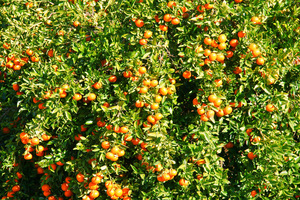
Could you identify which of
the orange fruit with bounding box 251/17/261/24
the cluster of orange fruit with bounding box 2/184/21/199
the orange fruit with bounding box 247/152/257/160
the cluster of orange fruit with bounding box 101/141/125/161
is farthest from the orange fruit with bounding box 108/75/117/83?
the cluster of orange fruit with bounding box 2/184/21/199

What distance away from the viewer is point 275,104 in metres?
2.70

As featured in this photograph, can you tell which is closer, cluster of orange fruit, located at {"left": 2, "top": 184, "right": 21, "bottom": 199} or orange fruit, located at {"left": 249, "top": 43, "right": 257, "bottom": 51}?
orange fruit, located at {"left": 249, "top": 43, "right": 257, "bottom": 51}

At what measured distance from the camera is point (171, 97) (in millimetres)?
2764

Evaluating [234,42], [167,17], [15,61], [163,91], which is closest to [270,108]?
[234,42]

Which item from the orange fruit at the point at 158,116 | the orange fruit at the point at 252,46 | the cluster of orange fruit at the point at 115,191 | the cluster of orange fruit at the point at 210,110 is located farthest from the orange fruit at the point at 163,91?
the cluster of orange fruit at the point at 115,191

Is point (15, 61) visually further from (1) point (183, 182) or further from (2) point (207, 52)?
(1) point (183, 182)

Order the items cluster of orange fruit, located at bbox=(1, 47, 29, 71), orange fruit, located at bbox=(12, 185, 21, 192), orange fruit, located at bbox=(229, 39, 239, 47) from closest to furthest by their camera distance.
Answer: orange fruit, located at bbox=(229, 39, 239, 47), cluster of orange fruit, located at bbox=(1, 47, 29, 71), orange fruit, located at bbox=(12, 185, 21, 192)

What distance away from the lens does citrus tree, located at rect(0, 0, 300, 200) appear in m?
2.66

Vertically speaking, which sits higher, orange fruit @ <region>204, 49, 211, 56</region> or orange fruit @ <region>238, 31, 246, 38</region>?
orange fruit @ <region>238, 31, 246, 38</region>

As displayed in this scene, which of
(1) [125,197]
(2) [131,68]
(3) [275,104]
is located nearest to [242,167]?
(3) [275,104]

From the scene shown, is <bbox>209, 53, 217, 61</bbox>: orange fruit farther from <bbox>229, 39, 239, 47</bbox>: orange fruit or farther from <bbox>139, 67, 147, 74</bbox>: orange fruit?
<bbox>139, 67, 147, 74</bbox>: orange fruit

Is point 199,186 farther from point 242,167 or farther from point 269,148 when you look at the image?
point 269,148

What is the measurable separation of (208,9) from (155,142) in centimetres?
123

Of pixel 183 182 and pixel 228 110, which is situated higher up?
pixel 228 110
